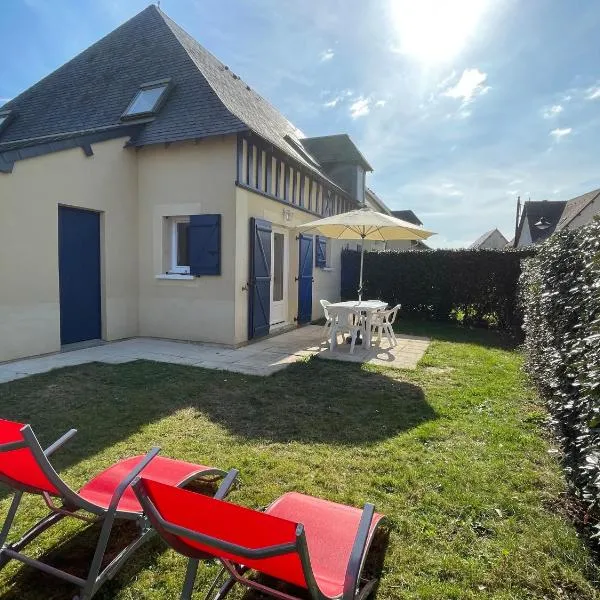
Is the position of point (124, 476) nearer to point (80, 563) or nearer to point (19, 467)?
point (80, 563)

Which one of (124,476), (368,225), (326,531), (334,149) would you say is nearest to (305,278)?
(368,225)

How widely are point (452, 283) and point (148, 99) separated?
9557mm

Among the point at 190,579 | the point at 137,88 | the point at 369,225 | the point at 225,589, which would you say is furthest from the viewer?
the point at 137,88

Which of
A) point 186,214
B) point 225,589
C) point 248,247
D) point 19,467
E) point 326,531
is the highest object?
point 186,214

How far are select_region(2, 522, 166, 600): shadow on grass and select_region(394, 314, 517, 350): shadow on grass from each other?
318 inches

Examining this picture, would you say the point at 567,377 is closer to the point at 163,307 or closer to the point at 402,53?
the point at 402,53

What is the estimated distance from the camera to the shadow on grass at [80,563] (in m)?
1.97

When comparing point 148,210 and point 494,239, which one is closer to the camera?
point 148,210

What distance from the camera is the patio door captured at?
9.84 meters

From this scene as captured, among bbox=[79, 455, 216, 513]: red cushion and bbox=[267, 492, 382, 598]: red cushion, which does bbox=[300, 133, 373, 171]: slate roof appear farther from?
bbox=[267, 492, 382, 598]: red cushion

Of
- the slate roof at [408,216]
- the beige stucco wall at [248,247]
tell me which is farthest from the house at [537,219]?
the beige stucco wall at [248,247]

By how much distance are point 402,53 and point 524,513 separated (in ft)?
25.1

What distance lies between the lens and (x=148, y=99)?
29.3 ft

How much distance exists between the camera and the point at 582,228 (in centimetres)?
409
